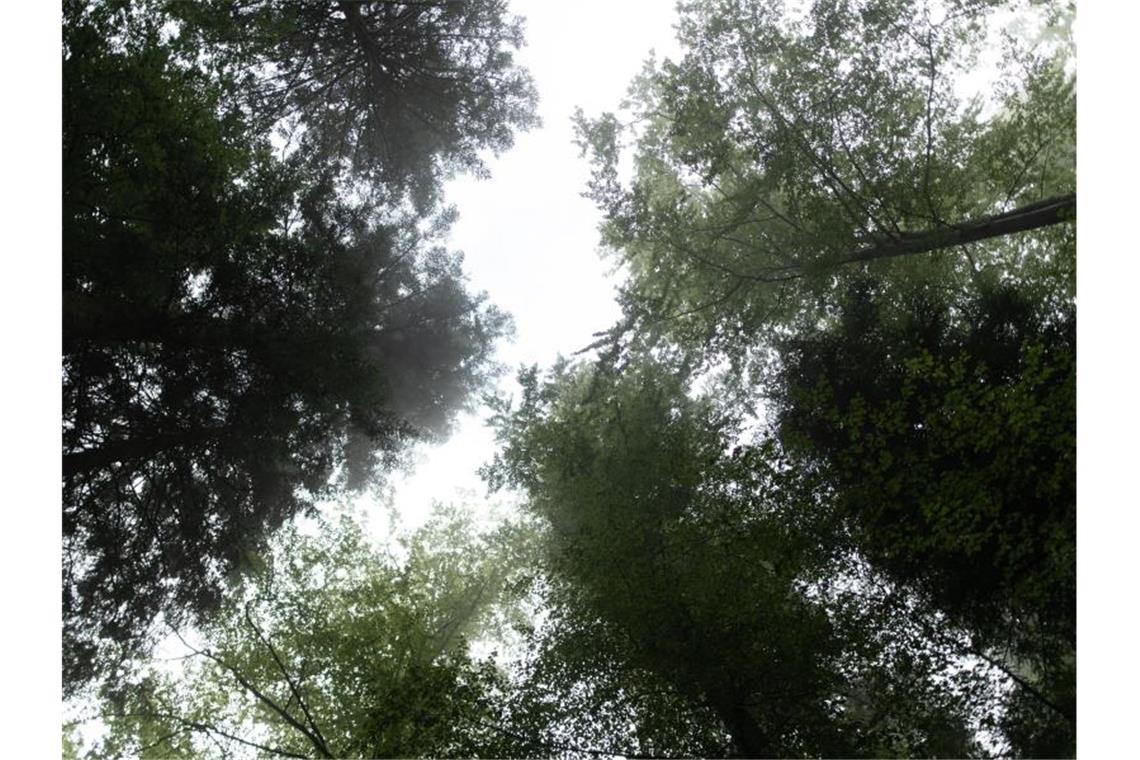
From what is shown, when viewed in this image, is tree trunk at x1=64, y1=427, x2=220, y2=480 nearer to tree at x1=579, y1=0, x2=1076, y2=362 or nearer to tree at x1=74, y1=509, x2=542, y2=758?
tree at x1=74, y1=509, x2=542, y2=758

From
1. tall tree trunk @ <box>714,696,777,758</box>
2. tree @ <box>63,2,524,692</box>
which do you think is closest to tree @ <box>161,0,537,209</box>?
tree @ <box>63,2,524,692</box>

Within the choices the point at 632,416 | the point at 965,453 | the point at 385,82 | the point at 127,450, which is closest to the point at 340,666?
the point at 127,450

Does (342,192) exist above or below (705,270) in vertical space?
above

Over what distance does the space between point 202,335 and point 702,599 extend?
408 cm

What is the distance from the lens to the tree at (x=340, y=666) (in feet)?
16.0

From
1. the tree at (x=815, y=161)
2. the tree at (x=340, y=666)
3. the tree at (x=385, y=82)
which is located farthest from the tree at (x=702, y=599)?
the tree at (x=385, y=82)

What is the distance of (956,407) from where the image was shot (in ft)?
15.6

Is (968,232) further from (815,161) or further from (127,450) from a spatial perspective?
(127,450)

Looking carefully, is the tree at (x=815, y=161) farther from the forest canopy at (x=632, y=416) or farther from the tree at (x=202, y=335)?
the tree at (x=202, y=335)

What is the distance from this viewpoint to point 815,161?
5656mm

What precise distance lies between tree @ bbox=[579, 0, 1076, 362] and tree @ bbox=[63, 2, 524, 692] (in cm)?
166
